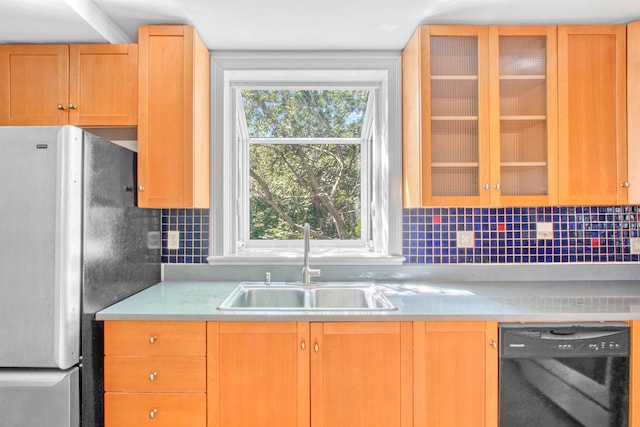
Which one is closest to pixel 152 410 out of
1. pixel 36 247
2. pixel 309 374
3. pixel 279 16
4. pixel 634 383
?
pixel 309 374

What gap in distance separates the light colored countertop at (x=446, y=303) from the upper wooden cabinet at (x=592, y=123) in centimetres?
49

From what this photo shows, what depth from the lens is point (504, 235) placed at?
2.13 meters

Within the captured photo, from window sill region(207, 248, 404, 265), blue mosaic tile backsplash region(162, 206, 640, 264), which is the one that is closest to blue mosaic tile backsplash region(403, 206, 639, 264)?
blue mosaic tile backsplash region(162, 206, 640, 264)

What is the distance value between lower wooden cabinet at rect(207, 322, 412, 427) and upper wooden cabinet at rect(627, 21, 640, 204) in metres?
1.39

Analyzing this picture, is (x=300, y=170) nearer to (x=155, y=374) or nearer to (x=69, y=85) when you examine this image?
(x=69, y=85)

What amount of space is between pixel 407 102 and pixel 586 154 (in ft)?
3.07

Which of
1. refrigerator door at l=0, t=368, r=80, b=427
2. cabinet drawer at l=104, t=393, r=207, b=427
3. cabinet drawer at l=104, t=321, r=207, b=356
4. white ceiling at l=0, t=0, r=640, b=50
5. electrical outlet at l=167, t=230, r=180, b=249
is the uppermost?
white ceiling at l=0, t=0, r=640, b=50

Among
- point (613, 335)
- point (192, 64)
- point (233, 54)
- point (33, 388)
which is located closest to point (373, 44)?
point (233, 54)

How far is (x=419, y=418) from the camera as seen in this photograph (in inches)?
57.8

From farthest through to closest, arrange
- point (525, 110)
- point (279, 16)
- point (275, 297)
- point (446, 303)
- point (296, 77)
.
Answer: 1. point (296, 77)
2. point (275, 297)
3. point (525, 110)
4. point (279, 16)
5. point (446, 303)

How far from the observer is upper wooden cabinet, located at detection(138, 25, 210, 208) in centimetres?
182

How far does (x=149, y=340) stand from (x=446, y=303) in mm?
1287

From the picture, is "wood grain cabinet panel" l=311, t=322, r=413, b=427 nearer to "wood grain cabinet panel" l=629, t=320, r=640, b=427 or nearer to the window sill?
the window sill

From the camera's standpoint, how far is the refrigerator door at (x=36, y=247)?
4.40ft
